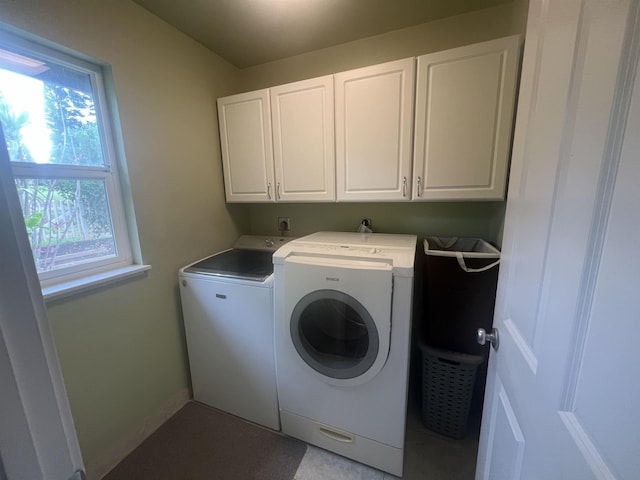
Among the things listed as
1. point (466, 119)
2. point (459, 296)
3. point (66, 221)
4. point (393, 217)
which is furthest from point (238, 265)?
point (466, 119)

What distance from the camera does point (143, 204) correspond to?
1475mm

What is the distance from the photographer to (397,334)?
3.82 feet

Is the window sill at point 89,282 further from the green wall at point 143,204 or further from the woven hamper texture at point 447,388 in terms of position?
the woven hamper texture at point 447,388

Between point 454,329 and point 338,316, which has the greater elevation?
point 338,316

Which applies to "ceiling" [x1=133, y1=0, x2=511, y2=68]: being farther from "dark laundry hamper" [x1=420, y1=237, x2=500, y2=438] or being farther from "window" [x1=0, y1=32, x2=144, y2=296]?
"dark laundry hamper" [x1=420, y1=237, x2=500, y2=438]

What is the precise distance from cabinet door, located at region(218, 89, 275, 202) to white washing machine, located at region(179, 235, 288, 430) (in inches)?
22.8

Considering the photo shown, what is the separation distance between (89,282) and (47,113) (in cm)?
80

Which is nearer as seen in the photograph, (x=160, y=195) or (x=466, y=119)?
(x=466, y=119)

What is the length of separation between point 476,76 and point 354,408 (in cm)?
181

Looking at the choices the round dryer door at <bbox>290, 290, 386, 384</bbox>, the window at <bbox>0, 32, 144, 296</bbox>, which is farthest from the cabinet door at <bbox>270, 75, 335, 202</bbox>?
the window at <bbox>0, 32, 144, 296</bbox>

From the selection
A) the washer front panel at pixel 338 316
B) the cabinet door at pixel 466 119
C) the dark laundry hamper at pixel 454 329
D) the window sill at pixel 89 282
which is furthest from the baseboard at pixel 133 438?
the cabinet door at pixel 466 119

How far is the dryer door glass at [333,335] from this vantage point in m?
1.23

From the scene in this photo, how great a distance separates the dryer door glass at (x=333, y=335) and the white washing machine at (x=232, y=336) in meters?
0.21

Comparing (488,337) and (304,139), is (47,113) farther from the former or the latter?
(488,337)
